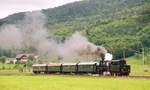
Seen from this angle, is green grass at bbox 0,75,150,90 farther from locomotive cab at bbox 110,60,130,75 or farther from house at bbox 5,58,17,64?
house at bbox 5,58,17,64

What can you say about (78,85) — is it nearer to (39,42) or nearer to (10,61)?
(39,42)

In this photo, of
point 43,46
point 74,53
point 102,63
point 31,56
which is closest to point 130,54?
point 31,56

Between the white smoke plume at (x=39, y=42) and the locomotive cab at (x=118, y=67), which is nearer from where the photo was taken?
the locomotive cab at (x=118, y=67)

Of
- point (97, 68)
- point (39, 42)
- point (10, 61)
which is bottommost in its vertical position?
point (10, 61)

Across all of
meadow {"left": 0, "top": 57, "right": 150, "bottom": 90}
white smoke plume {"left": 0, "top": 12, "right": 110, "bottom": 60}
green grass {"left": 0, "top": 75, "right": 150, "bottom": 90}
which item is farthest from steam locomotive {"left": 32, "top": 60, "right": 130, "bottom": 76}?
green grass {"left": 0, "top": 75, "right": 150, "bottom": 90}

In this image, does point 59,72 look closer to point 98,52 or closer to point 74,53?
point 74,53

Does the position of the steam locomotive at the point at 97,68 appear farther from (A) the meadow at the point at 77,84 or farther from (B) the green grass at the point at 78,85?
(B) the green grass at the point at 78,85

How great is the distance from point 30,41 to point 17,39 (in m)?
12.0

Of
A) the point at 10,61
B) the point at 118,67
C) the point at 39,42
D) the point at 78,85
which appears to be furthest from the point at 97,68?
the point at 10,61

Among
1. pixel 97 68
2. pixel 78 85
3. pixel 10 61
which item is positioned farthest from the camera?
pixel 10 61

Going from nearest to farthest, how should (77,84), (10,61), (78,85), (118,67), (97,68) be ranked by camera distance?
(78,85) → (77,84) → (118,67) → (97,68) → (10,61)

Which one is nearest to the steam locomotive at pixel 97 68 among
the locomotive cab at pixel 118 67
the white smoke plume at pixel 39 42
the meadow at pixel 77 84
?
the locomotive cab at pixel 118 67

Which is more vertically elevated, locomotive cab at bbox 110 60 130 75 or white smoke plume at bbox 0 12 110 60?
white smoke plume at bbox 0 12 110 60

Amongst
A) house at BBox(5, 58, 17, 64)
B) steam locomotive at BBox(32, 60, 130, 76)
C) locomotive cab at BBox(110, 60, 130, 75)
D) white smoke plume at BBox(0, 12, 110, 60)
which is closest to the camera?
locomotive cab at BBox(110, 60, 130, 75)
